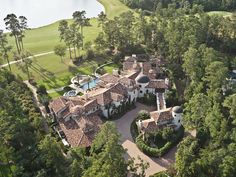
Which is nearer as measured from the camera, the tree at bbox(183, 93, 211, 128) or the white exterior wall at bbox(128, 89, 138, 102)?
the tree at bbox(183, 93, 211, 128)

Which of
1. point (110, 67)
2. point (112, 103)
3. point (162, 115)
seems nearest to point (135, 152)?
point (162, 115)

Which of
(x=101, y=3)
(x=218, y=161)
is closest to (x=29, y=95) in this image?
(x=218, y=161)

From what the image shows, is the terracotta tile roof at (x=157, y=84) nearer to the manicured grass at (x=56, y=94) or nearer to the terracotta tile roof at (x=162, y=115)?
the terracotta tile roof at (x=162, y=115)

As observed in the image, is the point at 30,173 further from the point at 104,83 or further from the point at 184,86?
the point at 184,86

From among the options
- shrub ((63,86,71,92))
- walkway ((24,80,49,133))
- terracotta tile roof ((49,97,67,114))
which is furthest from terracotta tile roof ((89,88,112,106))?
walkway ((24,80,49,133))

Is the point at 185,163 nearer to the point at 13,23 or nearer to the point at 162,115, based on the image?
the point at 162,115

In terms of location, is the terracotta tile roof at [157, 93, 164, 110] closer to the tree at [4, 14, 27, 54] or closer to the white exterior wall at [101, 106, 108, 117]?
the white exterior wall at [101, 106, 108, 117]

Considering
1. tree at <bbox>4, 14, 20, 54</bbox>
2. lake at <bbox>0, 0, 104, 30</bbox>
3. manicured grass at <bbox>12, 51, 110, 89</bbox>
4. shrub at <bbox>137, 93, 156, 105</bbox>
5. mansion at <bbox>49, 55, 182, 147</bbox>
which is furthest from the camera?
lake at <bbox>0, 0, 104, 30</bbox>
